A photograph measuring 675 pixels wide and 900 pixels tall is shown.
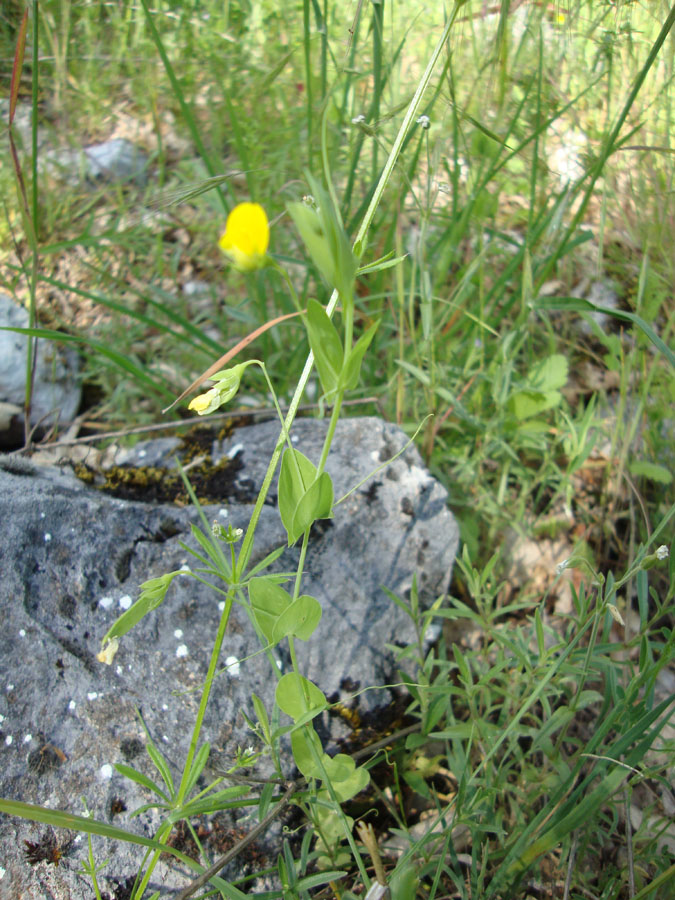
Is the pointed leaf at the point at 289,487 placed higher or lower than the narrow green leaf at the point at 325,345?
lower

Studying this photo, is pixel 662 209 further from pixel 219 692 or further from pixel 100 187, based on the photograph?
pixel 100 187

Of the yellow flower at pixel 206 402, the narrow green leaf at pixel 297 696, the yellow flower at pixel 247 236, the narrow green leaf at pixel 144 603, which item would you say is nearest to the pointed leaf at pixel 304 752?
the narrow green leaf at pixel 297 696

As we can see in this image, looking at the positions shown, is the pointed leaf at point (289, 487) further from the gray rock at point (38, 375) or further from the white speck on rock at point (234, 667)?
the gray rock at point (38, 375)

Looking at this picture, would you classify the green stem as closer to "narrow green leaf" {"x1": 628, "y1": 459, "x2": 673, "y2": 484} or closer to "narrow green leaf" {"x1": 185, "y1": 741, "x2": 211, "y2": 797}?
"narrow green leaf" {"x1": 185, "y1": 741, "x2": 211, "y2": 797}

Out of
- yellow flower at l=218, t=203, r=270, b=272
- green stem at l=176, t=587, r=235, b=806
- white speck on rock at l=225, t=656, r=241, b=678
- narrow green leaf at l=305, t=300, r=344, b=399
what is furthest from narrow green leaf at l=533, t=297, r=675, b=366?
white speck on rock at l=225, t=656, r=241, b=678

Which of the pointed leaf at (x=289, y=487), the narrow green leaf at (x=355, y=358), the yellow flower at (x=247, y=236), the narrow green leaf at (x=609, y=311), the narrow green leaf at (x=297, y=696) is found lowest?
the narrow green leaf at (x=297, y=696)

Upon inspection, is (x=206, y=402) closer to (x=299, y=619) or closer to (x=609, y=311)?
(x=299, y=619)
